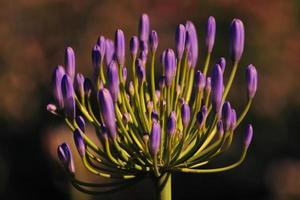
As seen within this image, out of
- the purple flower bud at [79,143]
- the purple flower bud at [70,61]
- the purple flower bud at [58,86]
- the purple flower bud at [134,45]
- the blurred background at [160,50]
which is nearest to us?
the purple flower bud at [79,143]

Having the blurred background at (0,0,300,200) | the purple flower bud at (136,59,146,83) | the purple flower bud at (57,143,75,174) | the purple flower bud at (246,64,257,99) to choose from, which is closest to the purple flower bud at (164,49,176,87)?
the purple flower bud at (136,59,146,83)

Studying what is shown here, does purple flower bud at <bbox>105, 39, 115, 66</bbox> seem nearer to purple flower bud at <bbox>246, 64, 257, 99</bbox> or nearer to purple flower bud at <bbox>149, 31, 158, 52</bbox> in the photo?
purple flower bud at <bbox>149, 31, 158, 52</bbox>

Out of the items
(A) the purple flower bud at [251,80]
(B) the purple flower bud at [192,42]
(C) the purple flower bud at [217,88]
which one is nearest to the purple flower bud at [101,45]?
(B) the purple flower bud at [192,42]

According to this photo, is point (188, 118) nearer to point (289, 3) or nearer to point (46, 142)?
point (46, 142)

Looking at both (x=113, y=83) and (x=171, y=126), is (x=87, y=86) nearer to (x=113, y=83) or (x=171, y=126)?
(x=113, y=83)

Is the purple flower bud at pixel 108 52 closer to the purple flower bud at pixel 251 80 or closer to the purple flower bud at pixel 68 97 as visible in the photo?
the purple flower bud at pixel 68 97

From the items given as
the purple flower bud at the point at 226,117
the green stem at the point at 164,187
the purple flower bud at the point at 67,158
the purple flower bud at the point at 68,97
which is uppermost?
the purple flower bud at the point at 68,97

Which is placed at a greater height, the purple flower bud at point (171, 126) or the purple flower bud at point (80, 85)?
the purple flower bud at point (80, 85)
